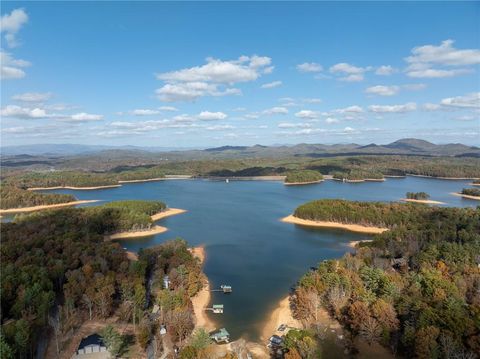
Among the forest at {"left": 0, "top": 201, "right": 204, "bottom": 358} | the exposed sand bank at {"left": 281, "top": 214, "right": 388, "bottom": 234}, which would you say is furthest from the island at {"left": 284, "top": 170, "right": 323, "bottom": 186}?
the forest at {"left": 0, "top": 201, "right": 204, "bottom": 358}

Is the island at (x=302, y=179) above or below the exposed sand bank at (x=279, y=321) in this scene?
above

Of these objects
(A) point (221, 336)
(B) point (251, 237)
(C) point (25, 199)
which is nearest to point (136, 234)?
(B) point (251, 237)

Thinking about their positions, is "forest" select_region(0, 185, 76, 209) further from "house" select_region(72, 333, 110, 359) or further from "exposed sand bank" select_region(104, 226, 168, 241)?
"house" select_region(72, 333, 110, 359)

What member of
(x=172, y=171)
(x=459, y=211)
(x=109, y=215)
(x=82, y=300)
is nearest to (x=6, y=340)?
(x=82, y=300)

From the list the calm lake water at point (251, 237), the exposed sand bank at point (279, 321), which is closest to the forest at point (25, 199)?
the calm lake water at point (251, 237)

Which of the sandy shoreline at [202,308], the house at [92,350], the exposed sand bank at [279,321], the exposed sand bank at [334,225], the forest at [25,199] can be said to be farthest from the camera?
the forest at [25,199]

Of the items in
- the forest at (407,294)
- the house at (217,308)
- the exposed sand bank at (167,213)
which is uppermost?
the forest at (407,294)

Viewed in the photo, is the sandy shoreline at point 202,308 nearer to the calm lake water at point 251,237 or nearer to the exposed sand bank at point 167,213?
the calm lake water at point 251,237
